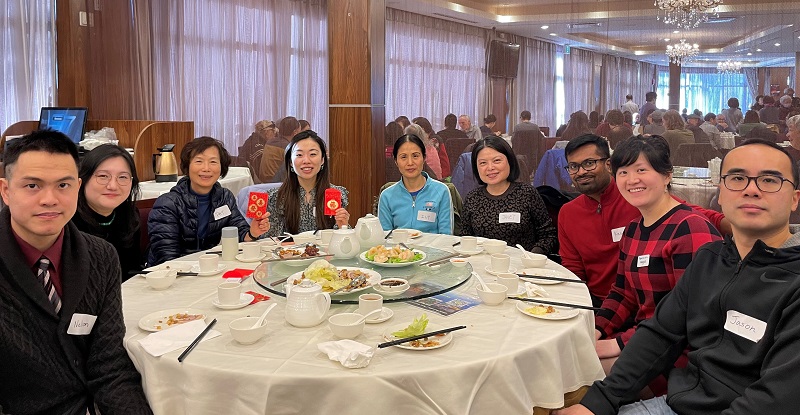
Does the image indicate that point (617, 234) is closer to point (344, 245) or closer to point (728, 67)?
point (344, 245)

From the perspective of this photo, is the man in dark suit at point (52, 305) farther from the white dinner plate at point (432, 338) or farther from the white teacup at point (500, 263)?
the white teacup at point (500, 263)

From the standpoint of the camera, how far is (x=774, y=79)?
4.80m

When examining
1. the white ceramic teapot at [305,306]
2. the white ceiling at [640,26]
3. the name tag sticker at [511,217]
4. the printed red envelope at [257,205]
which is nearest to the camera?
the white ceramic teapot at [305,306]

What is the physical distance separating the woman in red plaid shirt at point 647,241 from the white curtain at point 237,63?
636 cm

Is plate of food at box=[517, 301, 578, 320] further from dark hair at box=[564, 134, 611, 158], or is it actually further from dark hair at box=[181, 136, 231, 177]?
dark hair at box=[181, 136, 231, 177]

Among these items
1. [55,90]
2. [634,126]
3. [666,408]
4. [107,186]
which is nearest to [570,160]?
[666,408]

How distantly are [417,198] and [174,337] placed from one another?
2.16 metres

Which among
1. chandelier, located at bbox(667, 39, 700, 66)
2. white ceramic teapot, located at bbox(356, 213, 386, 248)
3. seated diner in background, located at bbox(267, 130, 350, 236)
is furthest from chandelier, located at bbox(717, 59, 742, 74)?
white ceramic teapot, located at bbox(356, 213, 386, 248)

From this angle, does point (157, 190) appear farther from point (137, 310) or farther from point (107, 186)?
point (137, 310)

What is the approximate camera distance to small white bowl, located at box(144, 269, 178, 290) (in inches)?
83.7

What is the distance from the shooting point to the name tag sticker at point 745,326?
60.2 inches

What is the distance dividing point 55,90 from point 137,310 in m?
5.47

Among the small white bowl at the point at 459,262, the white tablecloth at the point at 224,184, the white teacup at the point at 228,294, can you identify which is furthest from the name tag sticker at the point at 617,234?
the white tablecloth at the point at 224,184

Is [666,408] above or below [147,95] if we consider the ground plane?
below
